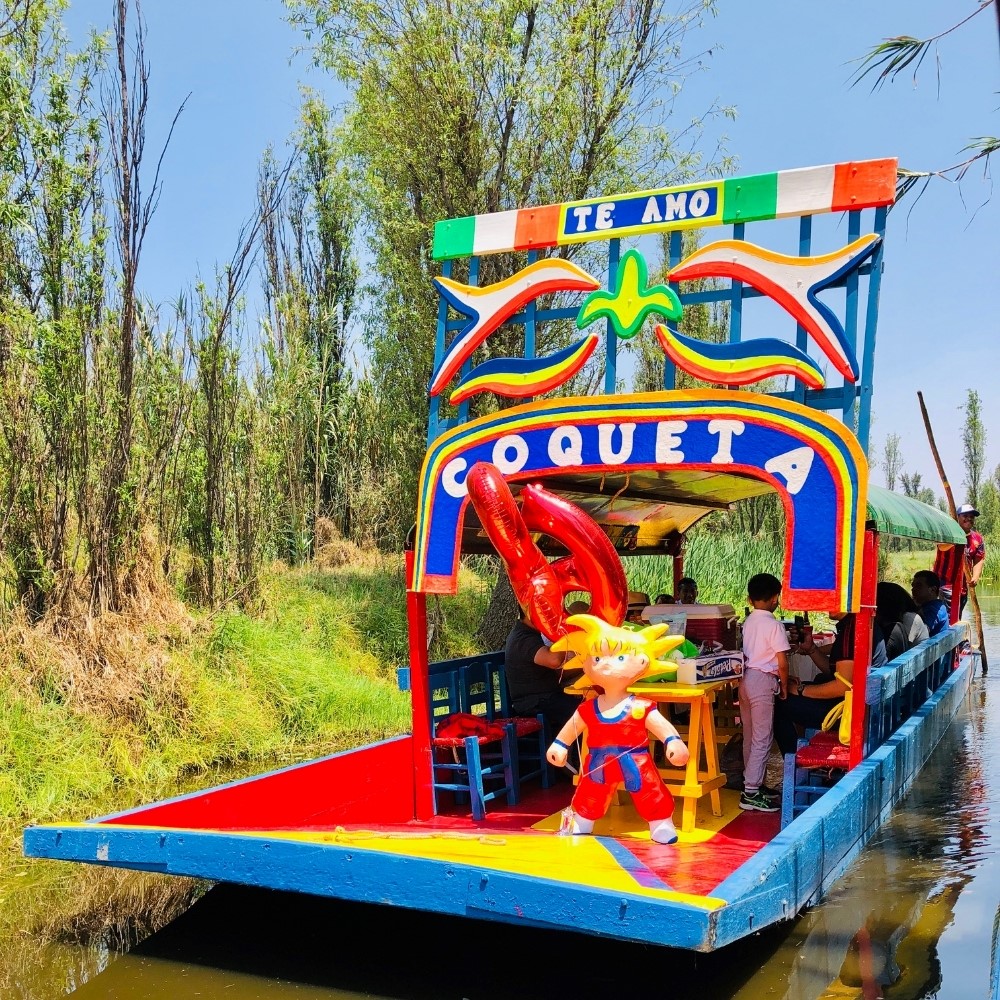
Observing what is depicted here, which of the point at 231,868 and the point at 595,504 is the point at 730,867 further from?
the point at 595,504

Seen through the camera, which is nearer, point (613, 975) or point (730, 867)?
point (613, 975)

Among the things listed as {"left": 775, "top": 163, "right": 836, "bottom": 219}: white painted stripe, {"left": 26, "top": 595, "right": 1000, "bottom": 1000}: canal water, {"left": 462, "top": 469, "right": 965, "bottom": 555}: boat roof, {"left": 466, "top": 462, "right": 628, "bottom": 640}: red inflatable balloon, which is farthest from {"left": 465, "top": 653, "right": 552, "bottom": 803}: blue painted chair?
{"left": 775, "top": 163, "right": 836, "bottom": 219}: white painted stripe

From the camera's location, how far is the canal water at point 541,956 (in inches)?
180

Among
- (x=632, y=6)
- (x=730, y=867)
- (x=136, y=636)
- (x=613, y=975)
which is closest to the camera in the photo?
(x=613, y=975)

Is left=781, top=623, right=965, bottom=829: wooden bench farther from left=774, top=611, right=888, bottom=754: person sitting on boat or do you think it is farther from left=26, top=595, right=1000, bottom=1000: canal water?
left=26, top=595, right=1000, bottom=1000: canal water

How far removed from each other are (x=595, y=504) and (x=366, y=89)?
7843 mm

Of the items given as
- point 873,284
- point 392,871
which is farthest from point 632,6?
point 392,871

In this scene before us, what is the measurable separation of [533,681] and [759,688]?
1.54m

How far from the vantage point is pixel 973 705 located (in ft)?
42.0

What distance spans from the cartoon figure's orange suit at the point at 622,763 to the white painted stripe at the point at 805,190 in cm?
264

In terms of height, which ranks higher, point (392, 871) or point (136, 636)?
point (136, 636)

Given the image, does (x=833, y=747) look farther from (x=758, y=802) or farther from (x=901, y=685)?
(x=901, y=685)

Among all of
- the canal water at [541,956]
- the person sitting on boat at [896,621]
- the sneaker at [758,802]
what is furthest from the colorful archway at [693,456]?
the person sitting on boat at [896,621]

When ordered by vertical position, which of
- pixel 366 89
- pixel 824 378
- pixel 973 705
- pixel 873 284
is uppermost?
pixel 366 89
